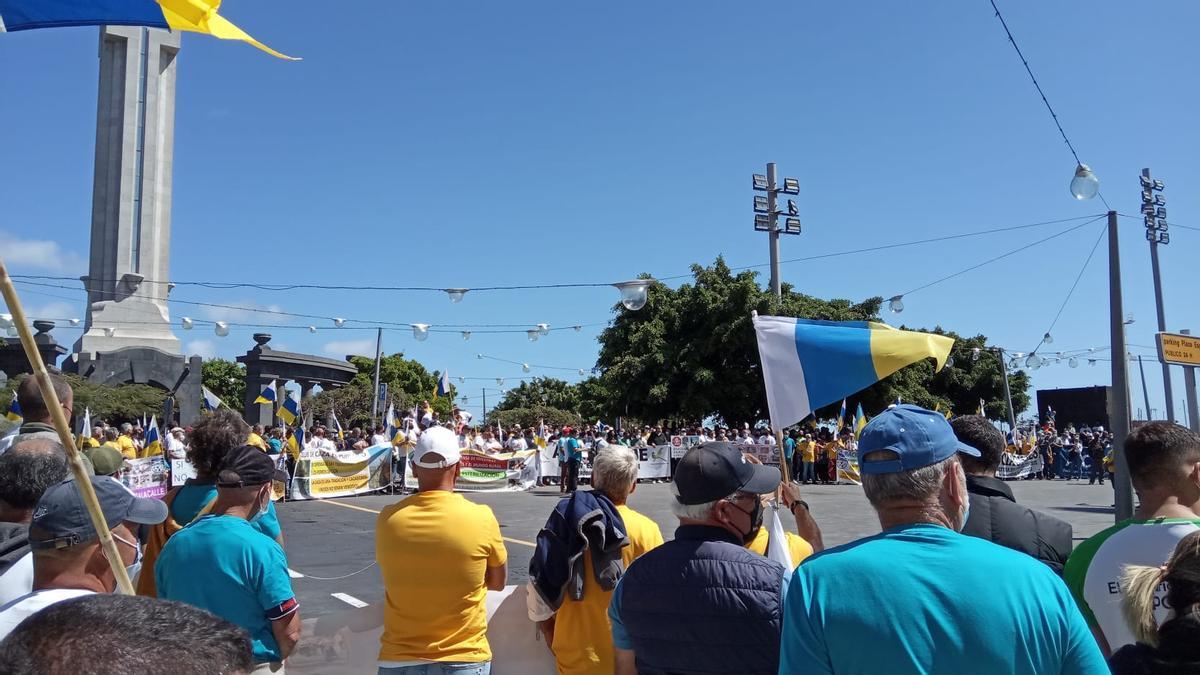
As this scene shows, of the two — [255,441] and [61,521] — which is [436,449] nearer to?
[61,521]

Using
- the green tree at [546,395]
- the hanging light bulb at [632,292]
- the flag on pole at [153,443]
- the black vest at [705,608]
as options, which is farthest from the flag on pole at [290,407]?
the green tree at [546,395]

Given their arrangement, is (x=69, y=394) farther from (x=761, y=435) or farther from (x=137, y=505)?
(x=761, y=435)

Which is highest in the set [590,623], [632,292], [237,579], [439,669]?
[632,292]

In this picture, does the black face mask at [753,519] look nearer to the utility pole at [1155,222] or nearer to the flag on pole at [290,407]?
the flag on pole at [290,407]

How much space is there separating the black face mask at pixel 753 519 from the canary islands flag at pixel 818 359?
4.46 ft

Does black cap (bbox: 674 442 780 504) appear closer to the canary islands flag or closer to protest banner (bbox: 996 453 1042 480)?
the canary islands flag

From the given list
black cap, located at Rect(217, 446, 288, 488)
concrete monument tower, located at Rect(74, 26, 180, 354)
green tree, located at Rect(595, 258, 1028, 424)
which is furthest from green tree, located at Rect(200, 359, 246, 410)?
black cap, located at Rect(217, 446, 288, 488)

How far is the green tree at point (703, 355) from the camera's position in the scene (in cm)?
3712

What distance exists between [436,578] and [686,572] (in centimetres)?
139

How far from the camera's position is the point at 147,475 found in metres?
17.2

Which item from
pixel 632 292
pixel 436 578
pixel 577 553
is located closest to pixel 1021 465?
pixel 632 292

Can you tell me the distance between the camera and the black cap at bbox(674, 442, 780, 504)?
2.93m

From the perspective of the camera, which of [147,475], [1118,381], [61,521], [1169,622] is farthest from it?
[147,475]

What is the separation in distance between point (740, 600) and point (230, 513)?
2.12 meters
